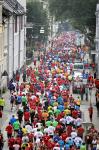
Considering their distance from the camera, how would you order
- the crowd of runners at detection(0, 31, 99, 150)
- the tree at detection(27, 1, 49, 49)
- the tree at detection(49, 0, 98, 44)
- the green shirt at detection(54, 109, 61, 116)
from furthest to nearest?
the tree at detection(27, 1, 49, 49) < the tree at detection(49, 0, 98, 44) < the green shirt at detection(54, 109, 61, 116) < the crowd of runners at detection(0, 31, 99, 150)

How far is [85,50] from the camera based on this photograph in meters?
103

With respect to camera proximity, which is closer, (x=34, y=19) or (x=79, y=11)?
(x=79, y=11)

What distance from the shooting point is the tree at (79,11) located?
258 feet

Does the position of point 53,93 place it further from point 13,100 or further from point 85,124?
point 85,124

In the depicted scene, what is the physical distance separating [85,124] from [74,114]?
2.86 metres

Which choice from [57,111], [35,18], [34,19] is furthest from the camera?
[34,19]

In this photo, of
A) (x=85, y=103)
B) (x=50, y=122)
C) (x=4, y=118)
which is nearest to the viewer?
(x=50, y=122)

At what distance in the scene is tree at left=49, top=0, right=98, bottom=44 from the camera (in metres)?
78.8

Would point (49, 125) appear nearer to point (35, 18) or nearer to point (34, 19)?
point (35, 18)

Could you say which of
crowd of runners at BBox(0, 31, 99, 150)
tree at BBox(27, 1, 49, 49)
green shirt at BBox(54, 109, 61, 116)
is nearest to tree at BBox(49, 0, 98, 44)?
tree at BBox(27, 1, 49, 49)

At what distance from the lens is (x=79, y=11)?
80.9m

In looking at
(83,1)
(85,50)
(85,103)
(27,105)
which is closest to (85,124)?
(27,105)

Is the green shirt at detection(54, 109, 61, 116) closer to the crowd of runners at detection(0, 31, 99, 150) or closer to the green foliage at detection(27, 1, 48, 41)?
the crowd of runners at detection(0, 31, 99, 150)

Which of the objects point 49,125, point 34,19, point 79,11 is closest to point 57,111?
point 49,125
